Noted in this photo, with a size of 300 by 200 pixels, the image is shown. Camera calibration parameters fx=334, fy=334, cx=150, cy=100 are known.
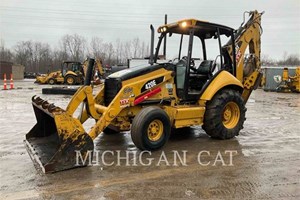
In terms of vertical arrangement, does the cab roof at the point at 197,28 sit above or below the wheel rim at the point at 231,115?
above

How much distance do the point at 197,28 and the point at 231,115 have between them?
208cm

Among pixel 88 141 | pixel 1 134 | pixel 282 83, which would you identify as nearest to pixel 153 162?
pixel 88 141

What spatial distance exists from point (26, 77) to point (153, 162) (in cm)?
4845

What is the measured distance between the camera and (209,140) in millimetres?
7102

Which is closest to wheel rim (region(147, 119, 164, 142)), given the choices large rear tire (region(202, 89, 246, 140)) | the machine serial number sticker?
the machine serial number sticker

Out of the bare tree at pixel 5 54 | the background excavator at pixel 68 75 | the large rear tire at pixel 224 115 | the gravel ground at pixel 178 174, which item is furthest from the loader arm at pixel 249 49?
the bare tree at pixel 5 54

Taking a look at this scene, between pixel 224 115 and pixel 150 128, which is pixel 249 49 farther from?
pixel 150 128

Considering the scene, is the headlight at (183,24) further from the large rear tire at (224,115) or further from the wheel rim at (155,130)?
the wheel rim at (155,130)

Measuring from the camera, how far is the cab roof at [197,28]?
6855 mm

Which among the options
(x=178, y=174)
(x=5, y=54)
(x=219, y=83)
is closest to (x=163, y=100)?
(x=219, y=83)

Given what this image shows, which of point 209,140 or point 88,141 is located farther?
point 209,140

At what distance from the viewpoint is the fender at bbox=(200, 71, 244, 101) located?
6.91 meters

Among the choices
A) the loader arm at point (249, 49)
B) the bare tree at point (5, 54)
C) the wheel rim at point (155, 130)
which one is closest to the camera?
the wheel rim at point (155, 130)

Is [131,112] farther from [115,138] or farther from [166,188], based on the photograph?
[166,188]
